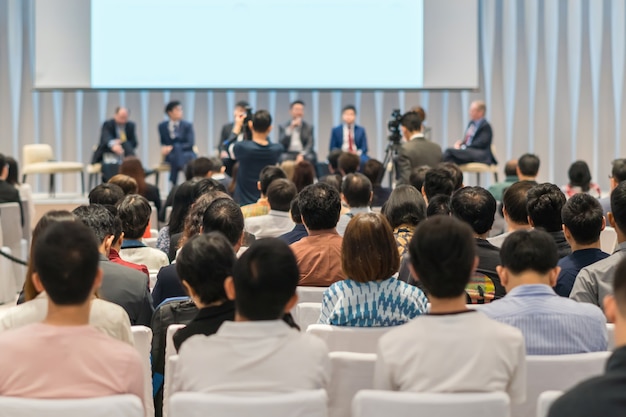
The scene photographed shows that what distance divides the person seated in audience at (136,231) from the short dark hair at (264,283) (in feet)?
6.40

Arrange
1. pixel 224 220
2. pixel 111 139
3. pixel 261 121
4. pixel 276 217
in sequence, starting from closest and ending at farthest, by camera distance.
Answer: pixel 224 220, pixel 276 217, pixel 261 121, pixel 111 139

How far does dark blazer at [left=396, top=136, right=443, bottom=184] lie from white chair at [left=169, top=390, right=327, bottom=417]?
6271 millimetres

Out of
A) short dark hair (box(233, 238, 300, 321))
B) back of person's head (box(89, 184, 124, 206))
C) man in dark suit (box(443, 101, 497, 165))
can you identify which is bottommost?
short dark hair (box(233, 238, 300, 321))

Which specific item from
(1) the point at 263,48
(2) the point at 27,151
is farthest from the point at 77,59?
(1) the point at 263,48

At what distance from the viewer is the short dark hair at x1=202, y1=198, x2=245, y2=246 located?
12.3ft

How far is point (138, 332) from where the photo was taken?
2.89 meters

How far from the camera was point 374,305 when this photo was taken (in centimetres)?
309

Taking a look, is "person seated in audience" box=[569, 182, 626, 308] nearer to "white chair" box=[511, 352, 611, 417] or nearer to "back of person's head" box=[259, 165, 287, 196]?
"white chair" box=[511, 352, 611, 417]

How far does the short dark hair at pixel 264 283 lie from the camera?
2.33m

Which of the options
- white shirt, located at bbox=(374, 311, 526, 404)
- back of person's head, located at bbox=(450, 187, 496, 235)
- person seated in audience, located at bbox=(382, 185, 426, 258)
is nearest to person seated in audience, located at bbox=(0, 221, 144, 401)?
white shirt, located at bbox=(374, 311, 526, 404)

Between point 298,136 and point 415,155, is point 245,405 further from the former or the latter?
point 298,136

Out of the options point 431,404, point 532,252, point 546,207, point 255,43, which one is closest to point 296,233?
point 546,207

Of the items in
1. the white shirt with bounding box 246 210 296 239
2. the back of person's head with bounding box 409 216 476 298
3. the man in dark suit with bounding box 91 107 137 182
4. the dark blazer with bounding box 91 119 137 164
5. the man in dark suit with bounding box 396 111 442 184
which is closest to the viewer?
the back of person's head with bounding box 409 216 476 298

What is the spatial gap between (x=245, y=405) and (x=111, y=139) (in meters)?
9.12
